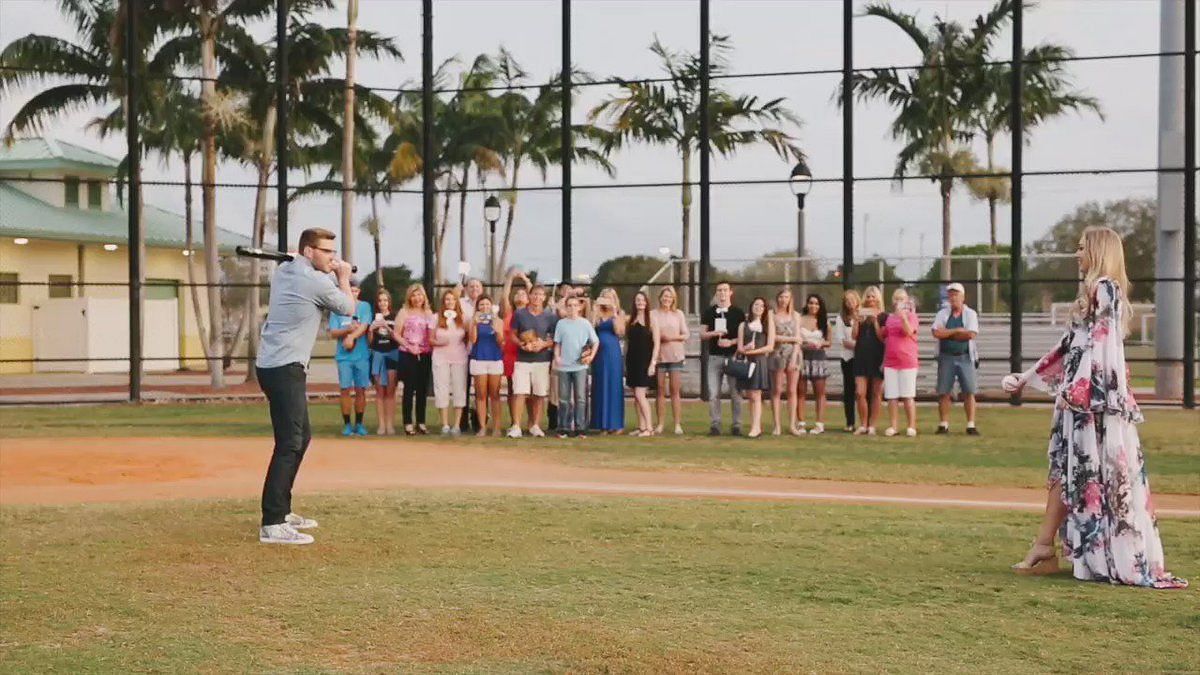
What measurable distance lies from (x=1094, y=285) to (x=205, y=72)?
27513mm

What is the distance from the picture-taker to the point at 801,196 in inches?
980

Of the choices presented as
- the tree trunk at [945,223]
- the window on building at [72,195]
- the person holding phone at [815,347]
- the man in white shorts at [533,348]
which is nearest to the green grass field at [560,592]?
the man in white shorts at [533,348]

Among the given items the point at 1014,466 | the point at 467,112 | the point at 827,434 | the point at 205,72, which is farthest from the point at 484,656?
the point at 467,112

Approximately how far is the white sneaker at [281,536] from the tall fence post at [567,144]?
16933 mm

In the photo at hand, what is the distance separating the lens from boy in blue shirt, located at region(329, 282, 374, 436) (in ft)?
58.7

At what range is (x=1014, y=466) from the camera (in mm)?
15070

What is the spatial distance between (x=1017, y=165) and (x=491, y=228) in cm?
917

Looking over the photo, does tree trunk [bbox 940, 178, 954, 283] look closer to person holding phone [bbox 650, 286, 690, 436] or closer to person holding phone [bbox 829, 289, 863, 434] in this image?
person holding phone [bbox 829, 289, 863, 434]

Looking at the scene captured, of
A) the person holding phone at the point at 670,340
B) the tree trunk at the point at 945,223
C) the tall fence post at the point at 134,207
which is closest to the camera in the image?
the person holding phone at the point at 670,340

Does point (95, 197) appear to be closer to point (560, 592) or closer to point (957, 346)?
point (957, 346)

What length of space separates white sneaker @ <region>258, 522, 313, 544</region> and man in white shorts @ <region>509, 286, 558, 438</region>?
884 centimetres

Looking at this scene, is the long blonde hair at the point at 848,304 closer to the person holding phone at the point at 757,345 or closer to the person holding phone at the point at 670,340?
the person holding phone at the point at 757,345

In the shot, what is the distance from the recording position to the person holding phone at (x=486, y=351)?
18.1 m

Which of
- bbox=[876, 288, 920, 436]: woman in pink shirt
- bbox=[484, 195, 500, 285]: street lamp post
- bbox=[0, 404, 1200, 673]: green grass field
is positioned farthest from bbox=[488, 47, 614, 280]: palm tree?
bbox=[0, 404, 1200, 673]: green grass field
